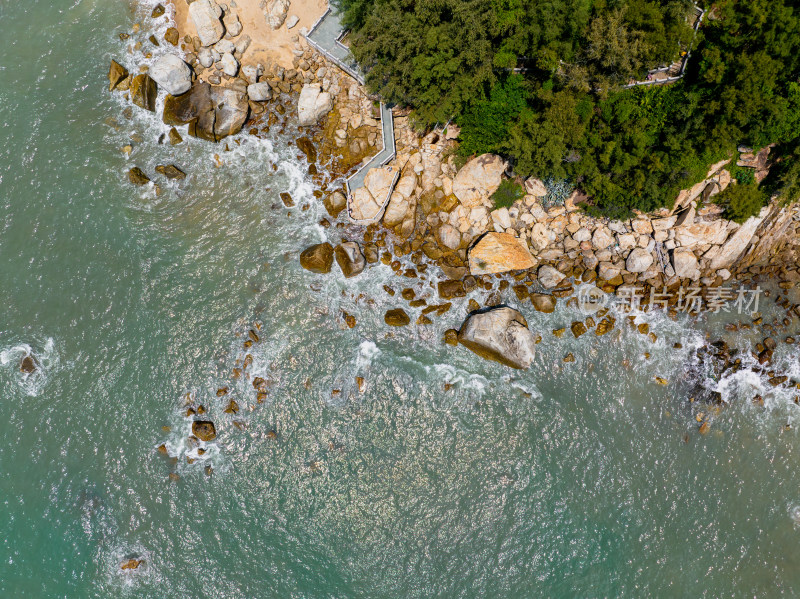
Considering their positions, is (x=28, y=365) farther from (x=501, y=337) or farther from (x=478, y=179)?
(x=478, y=179)

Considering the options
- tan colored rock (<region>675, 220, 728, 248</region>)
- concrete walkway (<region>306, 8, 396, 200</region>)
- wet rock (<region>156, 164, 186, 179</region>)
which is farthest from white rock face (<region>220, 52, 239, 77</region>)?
tan colored rock (<region>675, 220, 728, 248</region>)

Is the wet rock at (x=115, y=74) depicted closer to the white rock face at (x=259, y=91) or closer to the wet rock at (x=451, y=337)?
the white rock face at (x=259, y=91)

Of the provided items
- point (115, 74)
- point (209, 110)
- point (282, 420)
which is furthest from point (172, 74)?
point (282, 420)

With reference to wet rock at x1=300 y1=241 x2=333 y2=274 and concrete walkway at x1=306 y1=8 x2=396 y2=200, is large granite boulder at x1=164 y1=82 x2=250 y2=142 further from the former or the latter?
wet rock at x1=300 y1=241 x2=333 y2=274

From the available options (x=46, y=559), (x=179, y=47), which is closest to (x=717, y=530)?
(x=46, y=559)

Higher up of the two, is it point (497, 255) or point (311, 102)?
point (311, 102)

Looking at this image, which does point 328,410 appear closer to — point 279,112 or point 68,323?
point 68,323
